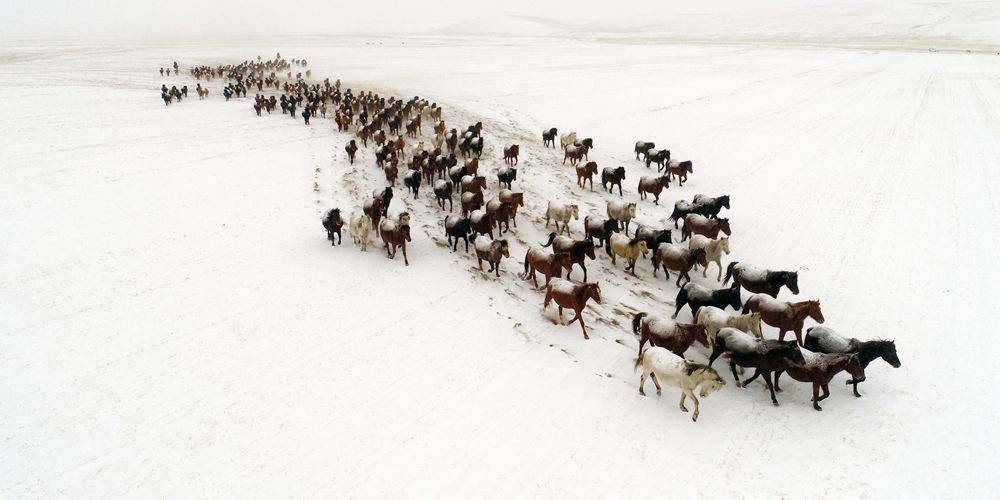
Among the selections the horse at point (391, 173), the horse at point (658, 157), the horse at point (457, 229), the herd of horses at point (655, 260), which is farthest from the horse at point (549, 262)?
the horse at point (658, 157)

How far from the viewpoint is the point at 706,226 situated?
44.1ft

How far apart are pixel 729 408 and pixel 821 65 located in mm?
56830

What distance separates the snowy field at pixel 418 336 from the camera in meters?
6.85

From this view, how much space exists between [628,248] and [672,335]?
3857 mm

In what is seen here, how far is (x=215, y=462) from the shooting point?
6750 mm

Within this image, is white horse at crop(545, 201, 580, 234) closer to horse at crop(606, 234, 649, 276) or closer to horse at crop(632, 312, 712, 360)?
horse at crop(606, 234, 649, 276)

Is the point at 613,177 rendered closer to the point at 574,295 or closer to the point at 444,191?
the point at 444,191

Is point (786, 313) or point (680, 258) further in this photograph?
point (680, 258)

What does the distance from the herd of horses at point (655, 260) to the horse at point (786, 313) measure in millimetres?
20

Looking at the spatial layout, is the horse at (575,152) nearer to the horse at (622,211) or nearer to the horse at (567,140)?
the horse at (567,140)

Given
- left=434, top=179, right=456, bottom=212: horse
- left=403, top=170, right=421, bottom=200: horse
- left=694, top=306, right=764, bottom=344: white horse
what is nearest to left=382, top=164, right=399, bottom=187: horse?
left=403, top=170, right=421, bottom=200: horse

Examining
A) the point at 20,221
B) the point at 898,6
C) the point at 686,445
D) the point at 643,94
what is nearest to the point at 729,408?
the point at 686,445

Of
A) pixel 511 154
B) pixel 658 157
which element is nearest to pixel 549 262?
pixel 511 154

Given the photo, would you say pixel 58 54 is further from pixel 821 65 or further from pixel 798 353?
pixel 821 65
